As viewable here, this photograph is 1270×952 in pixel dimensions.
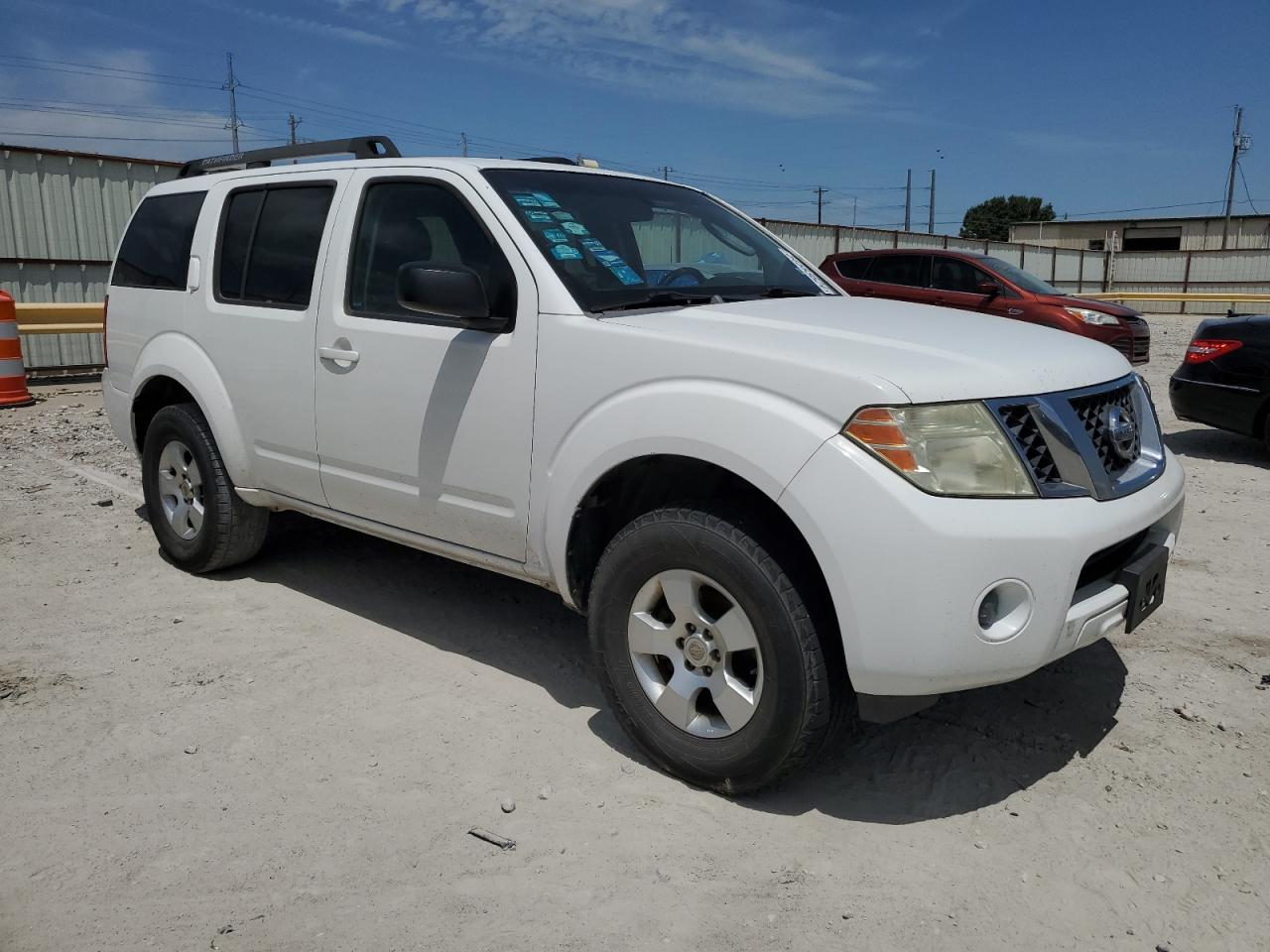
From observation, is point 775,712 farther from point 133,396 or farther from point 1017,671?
point 133,396

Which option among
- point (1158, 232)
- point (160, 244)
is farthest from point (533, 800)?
point (1158, 232)

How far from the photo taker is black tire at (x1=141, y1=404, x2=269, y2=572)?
4.68 m

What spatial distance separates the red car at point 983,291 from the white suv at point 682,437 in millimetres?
9249

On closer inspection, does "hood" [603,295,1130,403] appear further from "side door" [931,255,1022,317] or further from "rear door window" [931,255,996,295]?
"rear door window" [931,255,996,295]

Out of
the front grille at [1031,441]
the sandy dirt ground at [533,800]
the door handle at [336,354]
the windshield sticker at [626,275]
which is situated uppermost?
the windshield sticker at [626,275]

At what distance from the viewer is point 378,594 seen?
486 centimetres

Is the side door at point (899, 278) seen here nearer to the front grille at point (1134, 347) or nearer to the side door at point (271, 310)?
A: the front grille at point (1134, 347)

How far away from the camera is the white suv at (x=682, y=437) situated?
2.60 m

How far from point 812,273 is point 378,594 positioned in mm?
2480

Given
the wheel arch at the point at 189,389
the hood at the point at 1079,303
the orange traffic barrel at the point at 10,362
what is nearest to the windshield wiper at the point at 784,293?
the wheel arch at the point at 189,389

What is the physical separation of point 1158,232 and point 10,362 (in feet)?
178

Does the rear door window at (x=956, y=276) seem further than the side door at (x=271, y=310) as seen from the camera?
Yes

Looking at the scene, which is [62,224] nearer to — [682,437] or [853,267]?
[853,267]

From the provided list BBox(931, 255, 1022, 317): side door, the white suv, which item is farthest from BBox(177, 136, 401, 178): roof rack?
BBox(931, 255, 1022, 317): side door
